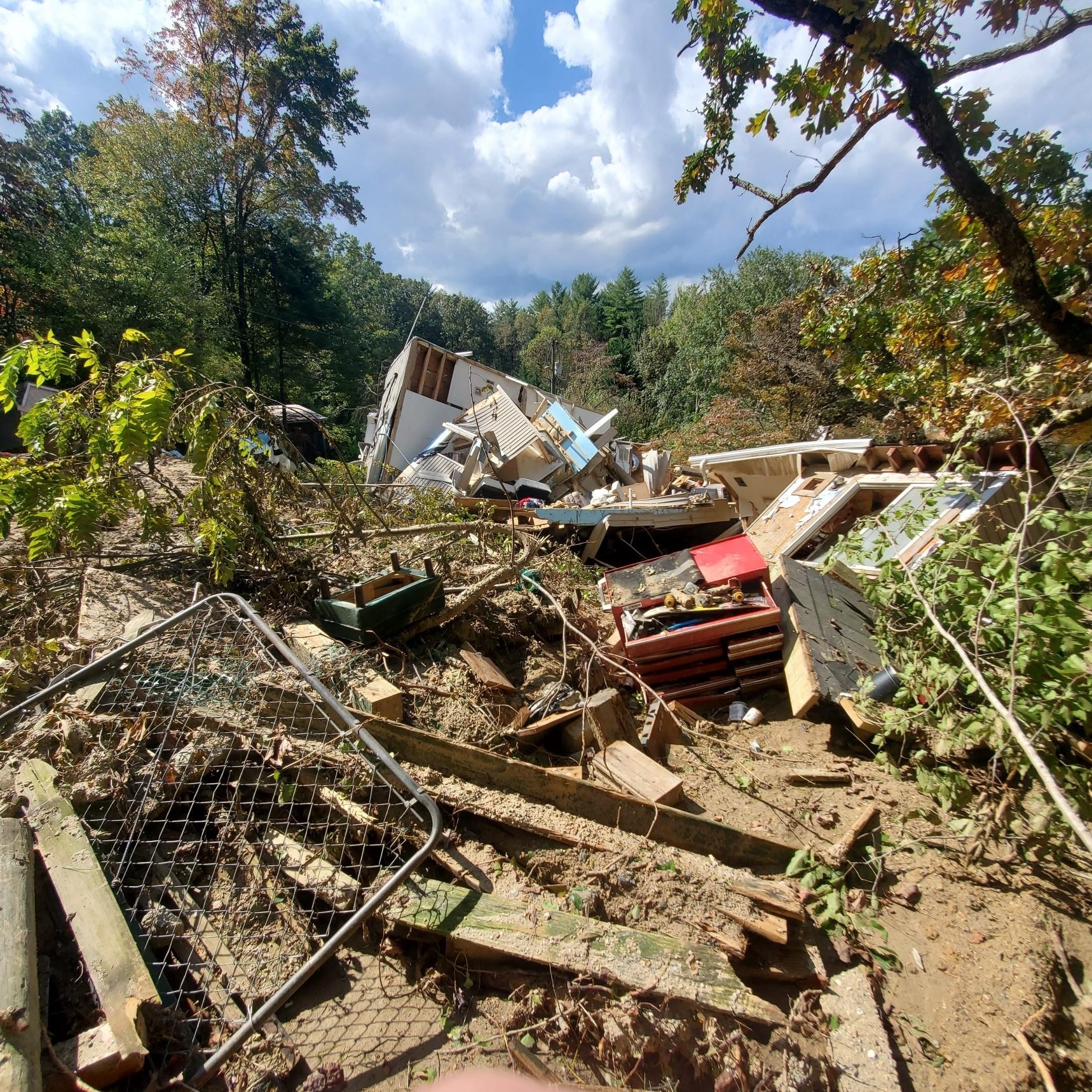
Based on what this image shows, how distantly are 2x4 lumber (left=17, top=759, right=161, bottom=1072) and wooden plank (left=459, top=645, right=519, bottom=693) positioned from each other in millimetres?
1999

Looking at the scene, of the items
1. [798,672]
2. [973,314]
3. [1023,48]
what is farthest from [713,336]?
[798,672]

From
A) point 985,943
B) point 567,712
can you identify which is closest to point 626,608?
point 567,712

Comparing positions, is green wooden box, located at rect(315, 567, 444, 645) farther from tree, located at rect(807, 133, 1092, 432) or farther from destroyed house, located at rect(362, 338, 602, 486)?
destroyed house, located at rect(362, 338, 602, 486)

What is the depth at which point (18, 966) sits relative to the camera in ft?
4.54

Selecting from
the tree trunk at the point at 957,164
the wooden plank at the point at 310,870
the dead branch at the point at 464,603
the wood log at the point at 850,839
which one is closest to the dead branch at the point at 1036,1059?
the wood log at the point at 850,839

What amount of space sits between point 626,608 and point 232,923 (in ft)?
10.7

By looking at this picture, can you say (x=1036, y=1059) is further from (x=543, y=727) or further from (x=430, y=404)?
(x=430, y=404)

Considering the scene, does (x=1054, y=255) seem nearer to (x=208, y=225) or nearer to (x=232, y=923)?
(x=232, y=923)

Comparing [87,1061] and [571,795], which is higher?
[87,1061]

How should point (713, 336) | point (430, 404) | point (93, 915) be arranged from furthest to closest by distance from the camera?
point (713, 336)
point (430, 404)
point (93, 915)

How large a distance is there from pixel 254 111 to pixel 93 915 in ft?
73.9

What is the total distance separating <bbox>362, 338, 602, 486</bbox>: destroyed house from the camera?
11.1 m

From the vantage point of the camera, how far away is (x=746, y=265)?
23641 millimetres

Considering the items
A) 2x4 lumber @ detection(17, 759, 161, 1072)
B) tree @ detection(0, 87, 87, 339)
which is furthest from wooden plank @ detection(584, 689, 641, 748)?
tree @ detection(0, 87, 87, 339)
